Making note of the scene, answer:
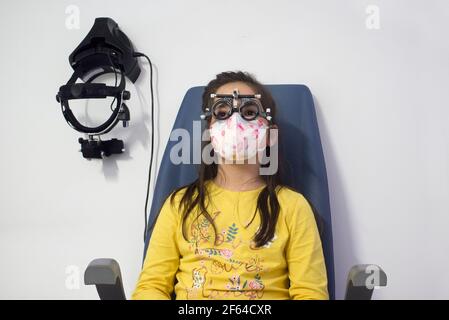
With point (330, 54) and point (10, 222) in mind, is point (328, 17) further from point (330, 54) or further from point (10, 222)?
point (10, 222)

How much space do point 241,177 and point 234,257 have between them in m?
0.22

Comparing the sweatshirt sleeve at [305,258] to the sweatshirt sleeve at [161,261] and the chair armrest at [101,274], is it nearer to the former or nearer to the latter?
the sweatshirt sleeve at [161,261]

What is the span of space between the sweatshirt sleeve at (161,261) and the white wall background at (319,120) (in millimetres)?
371

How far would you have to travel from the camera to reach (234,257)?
2.72ft

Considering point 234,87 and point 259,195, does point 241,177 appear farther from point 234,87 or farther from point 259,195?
point 234,87

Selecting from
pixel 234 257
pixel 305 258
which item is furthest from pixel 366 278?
pixel 234 257

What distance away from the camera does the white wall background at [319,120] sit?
1174mm

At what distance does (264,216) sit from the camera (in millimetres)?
867

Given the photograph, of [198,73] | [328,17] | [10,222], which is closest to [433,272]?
[328,17]

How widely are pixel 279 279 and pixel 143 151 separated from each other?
664mm

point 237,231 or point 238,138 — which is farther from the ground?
point 238,138

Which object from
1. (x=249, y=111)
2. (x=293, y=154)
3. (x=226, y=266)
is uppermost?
(x=249, y=111)

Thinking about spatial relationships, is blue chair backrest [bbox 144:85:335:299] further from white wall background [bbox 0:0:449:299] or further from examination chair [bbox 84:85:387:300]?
white wall background [bbox 0:0:449:299]

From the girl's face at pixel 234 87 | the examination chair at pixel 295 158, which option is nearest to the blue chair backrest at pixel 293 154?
the examination chair at pixel 295 158
